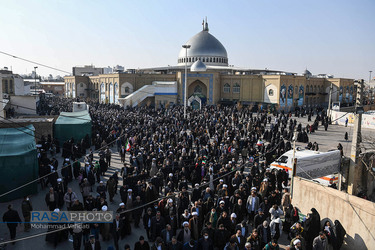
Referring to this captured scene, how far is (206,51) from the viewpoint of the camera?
51156 mm

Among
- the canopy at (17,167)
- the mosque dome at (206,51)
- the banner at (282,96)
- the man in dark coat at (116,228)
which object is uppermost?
the mosque dome at (206,51)

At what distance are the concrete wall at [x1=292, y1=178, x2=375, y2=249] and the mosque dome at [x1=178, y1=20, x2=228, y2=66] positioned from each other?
1723 inches

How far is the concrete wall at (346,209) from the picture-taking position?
7043 millimetres

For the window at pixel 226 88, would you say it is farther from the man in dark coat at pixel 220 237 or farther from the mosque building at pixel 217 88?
the man in dark coat at pixel 220 237

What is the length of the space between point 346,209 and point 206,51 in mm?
45951

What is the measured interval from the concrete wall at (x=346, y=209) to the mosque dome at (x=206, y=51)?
43.8m

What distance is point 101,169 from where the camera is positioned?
12.3m

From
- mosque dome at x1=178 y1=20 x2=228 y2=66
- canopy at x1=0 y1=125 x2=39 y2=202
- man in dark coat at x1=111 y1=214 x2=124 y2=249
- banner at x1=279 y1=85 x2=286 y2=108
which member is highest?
mosque dome at x1=178 y1=20 x2=228 y2=66

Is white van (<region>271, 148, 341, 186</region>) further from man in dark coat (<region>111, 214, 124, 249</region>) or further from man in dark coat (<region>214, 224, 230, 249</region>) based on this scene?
man in dark coat (<region>111, 214, 124, 249</region>)

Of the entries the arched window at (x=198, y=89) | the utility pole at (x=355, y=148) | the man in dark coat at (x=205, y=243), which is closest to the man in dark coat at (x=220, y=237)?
the man in dark coat at (x=205, y=243)

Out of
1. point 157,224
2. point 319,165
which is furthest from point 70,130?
point 319,165

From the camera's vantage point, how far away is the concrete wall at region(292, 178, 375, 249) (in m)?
7.04

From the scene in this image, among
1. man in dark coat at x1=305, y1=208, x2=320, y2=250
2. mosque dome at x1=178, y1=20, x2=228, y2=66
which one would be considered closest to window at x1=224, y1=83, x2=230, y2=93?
mosque dome at x1=178, y1=20, x2=228, y2=66

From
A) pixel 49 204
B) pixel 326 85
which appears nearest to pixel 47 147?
pixel 49 204
